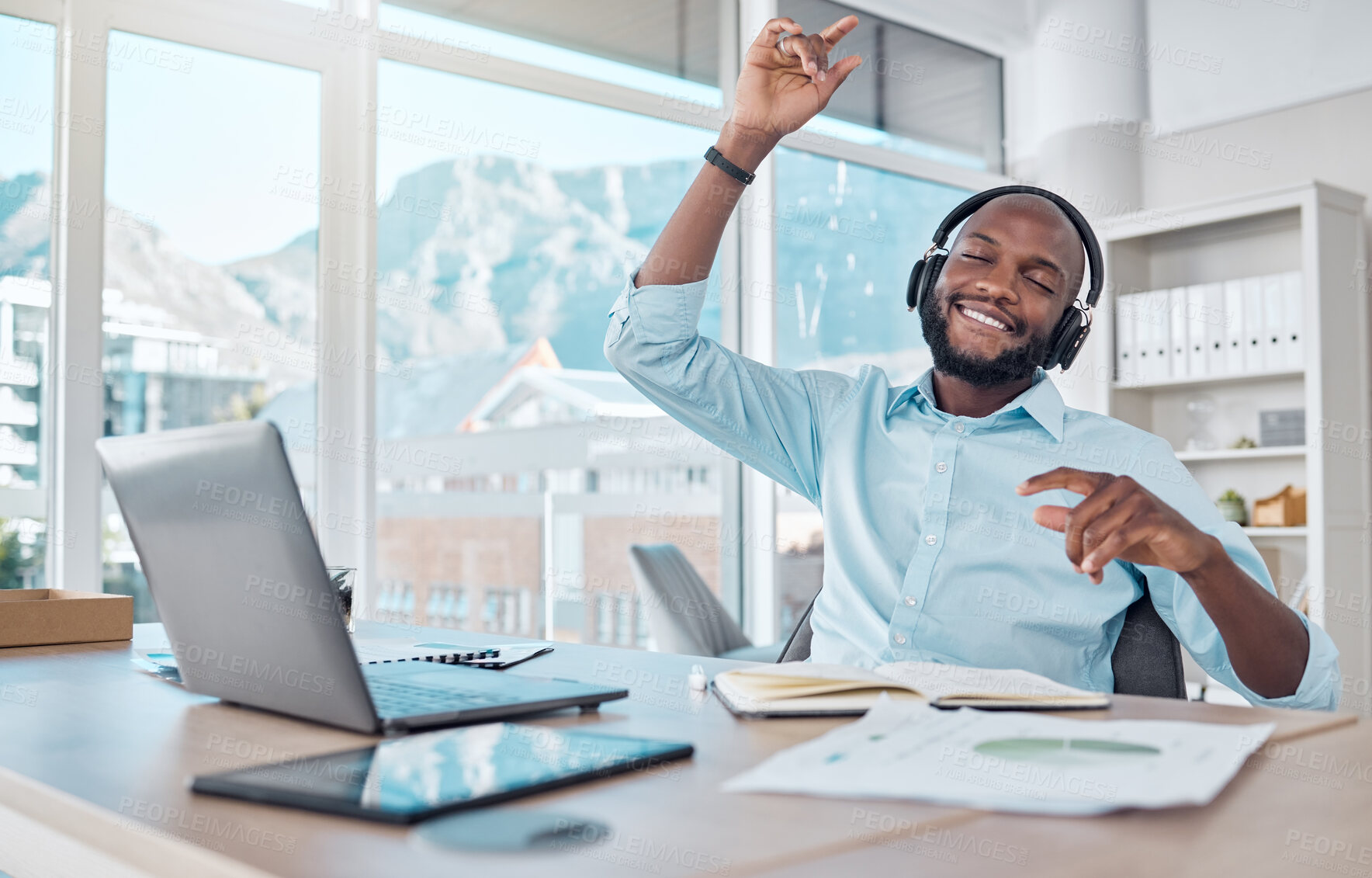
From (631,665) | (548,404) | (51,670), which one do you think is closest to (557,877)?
(631,665)

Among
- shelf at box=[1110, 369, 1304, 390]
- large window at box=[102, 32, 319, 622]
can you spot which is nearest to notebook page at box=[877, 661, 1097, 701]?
large window at box=[102, 32, 319, 622]

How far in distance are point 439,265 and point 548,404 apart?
658 millimetres

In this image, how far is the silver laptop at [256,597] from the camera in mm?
740

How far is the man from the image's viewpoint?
1.32m

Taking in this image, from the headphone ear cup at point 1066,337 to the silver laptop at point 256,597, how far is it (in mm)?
1037

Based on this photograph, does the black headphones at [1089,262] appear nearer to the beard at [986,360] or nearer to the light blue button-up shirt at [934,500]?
the beard at [986,360]

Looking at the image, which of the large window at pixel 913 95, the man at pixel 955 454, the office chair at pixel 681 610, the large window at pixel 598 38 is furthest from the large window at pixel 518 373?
the man at pixel 955 454

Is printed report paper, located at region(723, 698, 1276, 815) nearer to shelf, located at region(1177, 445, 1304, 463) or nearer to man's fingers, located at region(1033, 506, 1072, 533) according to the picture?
man's fingers, located at region(1033, 506, 1072, 533)

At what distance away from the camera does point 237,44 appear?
314 centimetres

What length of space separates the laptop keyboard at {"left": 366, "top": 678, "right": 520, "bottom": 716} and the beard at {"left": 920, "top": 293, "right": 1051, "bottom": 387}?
102 cm

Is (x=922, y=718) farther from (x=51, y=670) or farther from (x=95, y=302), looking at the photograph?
(x=95, y=302)

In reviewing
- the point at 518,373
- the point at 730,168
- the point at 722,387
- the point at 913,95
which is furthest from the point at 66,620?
the point at 913,95

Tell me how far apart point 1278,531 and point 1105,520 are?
11.3 feet

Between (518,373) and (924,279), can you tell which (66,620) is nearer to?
(924,279)
